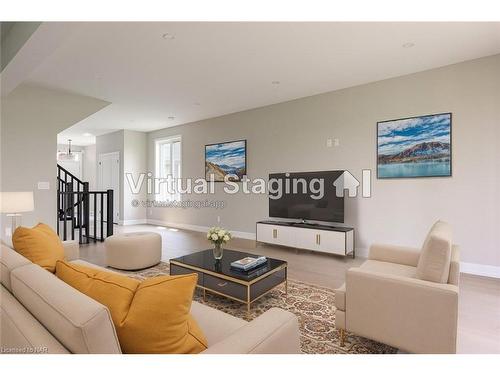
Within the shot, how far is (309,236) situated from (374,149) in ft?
5.57

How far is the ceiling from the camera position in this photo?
2.80 meters

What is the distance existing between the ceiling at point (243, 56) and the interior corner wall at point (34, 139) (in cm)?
38

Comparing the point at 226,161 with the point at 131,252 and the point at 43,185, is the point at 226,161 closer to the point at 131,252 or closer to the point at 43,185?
the point at 131,252

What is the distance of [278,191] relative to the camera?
5.20 meters

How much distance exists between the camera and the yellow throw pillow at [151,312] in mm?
937

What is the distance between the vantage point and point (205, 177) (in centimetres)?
673

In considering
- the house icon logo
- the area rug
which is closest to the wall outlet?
the area rug

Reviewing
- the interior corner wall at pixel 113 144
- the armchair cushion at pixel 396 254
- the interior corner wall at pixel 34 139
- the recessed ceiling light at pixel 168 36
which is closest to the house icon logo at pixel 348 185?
the armchair cushion at pixel 396 254

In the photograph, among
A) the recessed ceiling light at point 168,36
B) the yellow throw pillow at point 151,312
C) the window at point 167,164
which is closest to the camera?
the yellow throw pillow at point 151,312

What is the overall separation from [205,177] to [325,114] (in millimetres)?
3276

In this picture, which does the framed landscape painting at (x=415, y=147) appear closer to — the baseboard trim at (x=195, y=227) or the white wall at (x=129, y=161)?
the baseboard trim at (x=195, y=227)

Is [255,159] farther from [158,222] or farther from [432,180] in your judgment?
[158,222]

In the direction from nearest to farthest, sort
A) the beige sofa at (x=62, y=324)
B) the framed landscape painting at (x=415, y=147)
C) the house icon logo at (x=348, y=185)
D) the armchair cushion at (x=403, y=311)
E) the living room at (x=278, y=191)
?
1. the beige sofa at (x=62, y=324)
2. the living room at (x=278, y=191)
3. the armchair cushion at (x=403, y=311)
4. the framed landscape painting at (x=415, y=147)
5. the house icon logo at (x=348, y=185)

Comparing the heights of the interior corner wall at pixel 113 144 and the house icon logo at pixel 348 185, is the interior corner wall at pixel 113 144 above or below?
above
